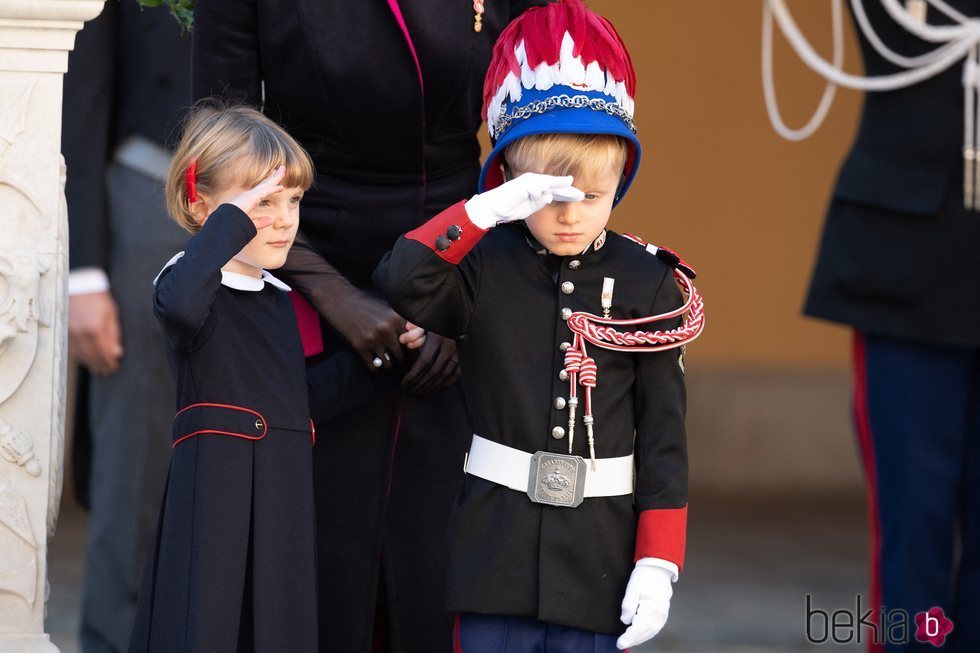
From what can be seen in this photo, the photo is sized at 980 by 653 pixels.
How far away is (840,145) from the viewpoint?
669cm

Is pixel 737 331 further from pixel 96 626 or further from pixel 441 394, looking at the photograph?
pixel 441 394

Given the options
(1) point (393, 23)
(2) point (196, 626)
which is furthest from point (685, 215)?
(2) point (196, 626)

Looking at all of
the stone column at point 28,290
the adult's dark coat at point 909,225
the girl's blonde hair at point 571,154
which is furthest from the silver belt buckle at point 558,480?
the adult's dark coat at point 909,225

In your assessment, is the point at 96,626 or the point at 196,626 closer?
the point at 196,626

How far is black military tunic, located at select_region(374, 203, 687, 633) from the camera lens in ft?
8.41

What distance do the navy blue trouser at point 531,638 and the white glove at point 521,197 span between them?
1.99ft

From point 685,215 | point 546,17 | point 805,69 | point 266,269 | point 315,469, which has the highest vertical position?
point 805,69

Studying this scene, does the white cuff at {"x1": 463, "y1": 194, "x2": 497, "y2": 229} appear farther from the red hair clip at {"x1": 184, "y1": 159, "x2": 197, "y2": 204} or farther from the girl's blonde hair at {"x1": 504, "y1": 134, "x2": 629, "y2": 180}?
the red hair clip at {"x1": 184, "y1": 159, "x2": 197, "y2": 204}

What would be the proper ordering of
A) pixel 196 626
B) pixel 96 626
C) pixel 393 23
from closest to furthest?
pixel 196 626
pixel 393 23
pixel 96 626

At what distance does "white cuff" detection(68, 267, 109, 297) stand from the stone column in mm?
992

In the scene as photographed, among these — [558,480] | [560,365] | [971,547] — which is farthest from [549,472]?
[971,547]

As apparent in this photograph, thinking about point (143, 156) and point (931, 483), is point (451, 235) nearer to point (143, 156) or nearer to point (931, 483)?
point (931, 483)

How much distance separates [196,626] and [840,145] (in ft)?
15.5

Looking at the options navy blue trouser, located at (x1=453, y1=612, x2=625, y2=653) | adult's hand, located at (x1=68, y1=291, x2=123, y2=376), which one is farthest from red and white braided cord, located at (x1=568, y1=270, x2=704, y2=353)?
adult's hand, located at (x1=68, y1=291, x2=123, y2=376)
